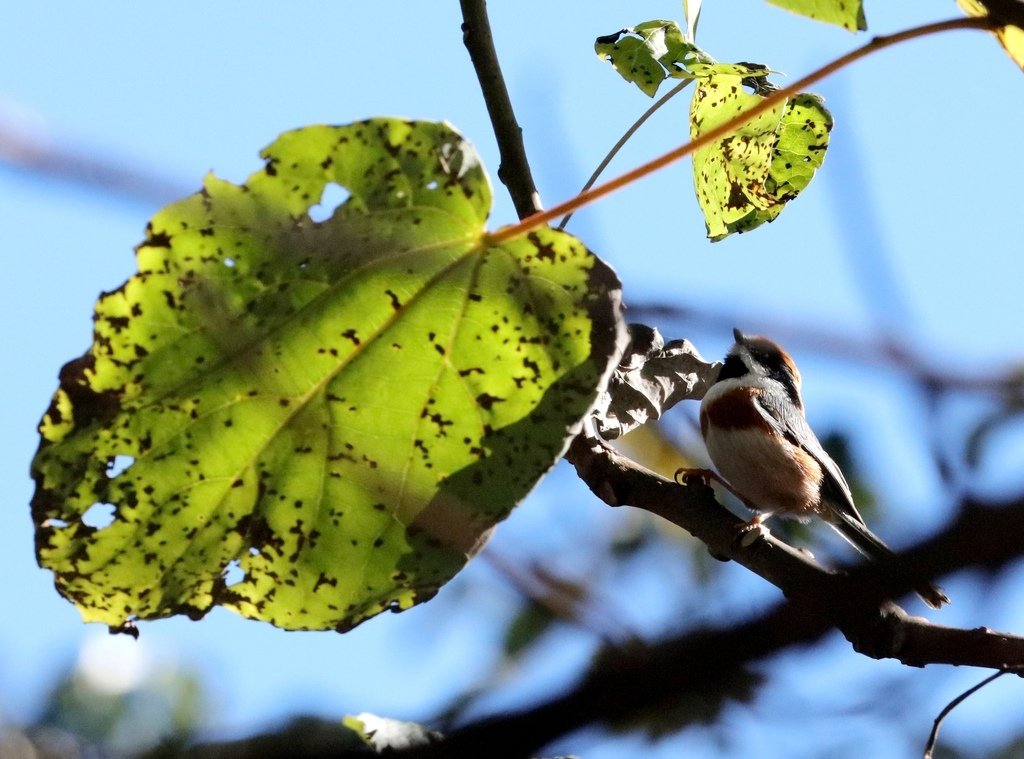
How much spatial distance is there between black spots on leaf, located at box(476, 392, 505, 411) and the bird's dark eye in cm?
334

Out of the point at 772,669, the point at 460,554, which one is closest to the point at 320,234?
the point at 460,554

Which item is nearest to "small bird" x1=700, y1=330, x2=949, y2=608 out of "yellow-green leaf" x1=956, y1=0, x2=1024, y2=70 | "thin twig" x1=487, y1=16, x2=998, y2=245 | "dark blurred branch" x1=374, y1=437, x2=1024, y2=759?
"yellow-green leaf" x1=956, y1=0, x2=1024, y2=70

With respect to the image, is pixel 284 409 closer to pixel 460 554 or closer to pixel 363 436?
pixel 363 436

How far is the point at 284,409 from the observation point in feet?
5.98

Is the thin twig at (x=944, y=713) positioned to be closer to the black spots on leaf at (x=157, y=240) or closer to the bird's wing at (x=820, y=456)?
the black spots on leaf at (x=157, y=240)

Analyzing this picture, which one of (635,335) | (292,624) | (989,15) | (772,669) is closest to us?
(772,669)

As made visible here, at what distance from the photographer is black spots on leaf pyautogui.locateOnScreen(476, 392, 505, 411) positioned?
1.81 meters

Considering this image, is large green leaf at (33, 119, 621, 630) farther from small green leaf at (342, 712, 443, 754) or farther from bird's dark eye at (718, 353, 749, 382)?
bird's dark eye at (718, 353, 749, 382)

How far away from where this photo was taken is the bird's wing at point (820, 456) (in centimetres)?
438

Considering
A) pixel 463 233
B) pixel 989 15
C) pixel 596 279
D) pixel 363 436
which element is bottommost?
pixel 363 436

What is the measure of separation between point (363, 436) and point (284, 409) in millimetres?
137

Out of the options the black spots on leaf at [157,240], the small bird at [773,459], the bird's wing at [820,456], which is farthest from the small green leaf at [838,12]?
the bird's wing at [820,456]

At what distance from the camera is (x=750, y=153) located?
8.37 ft

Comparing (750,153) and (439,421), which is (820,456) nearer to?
(750,153)
